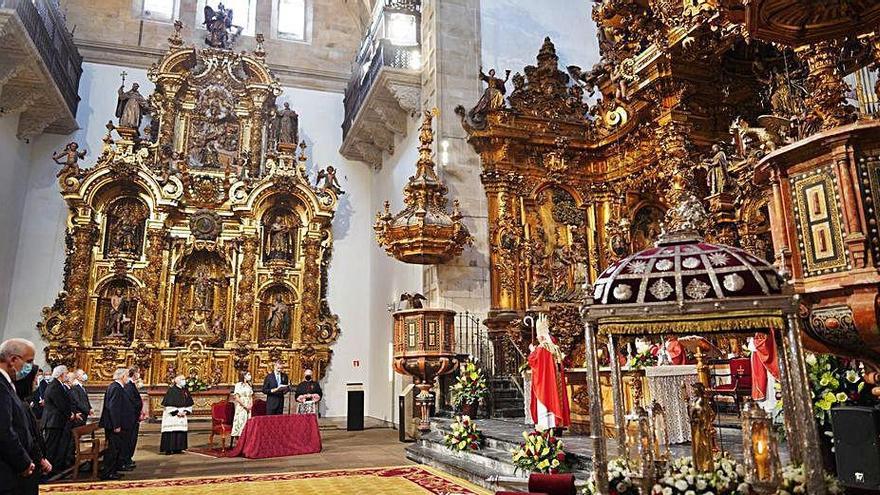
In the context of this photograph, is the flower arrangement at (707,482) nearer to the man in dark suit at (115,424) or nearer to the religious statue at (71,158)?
the man in dark suit at (115,424)

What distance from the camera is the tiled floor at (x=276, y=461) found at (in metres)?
8.47

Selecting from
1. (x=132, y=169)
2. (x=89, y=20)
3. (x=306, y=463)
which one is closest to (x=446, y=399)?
(x=306, y=463)

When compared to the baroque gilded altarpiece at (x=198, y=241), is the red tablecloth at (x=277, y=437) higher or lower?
lower

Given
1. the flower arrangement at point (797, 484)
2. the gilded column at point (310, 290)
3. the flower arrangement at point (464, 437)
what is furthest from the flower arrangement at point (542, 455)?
the gilded column at point (310, 290)

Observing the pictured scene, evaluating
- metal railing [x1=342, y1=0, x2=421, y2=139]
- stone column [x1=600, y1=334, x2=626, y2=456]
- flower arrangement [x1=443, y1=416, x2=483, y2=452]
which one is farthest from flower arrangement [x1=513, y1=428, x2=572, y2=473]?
metal railing [x1=342, y1=0, x2=421, y2=139]

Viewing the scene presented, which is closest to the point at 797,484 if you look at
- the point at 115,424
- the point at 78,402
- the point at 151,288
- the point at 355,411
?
the point at 115,424

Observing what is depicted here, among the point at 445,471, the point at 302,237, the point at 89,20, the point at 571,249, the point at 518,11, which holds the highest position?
the point at 89,20

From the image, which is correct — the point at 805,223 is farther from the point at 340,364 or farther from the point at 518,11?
the point at 340,364

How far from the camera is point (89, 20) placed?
675 inches

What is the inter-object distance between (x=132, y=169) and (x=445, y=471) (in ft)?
38.3

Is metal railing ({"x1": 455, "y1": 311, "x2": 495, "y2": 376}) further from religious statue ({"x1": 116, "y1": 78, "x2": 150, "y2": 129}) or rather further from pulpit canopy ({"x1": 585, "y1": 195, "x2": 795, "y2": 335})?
religious statue ({"x1": 116, "y1": 78, "x2": 150, "y2": 129})

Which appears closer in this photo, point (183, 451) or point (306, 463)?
point (306, 463)

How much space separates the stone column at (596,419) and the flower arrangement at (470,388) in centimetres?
562

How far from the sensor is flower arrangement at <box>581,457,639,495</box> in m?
4.21
